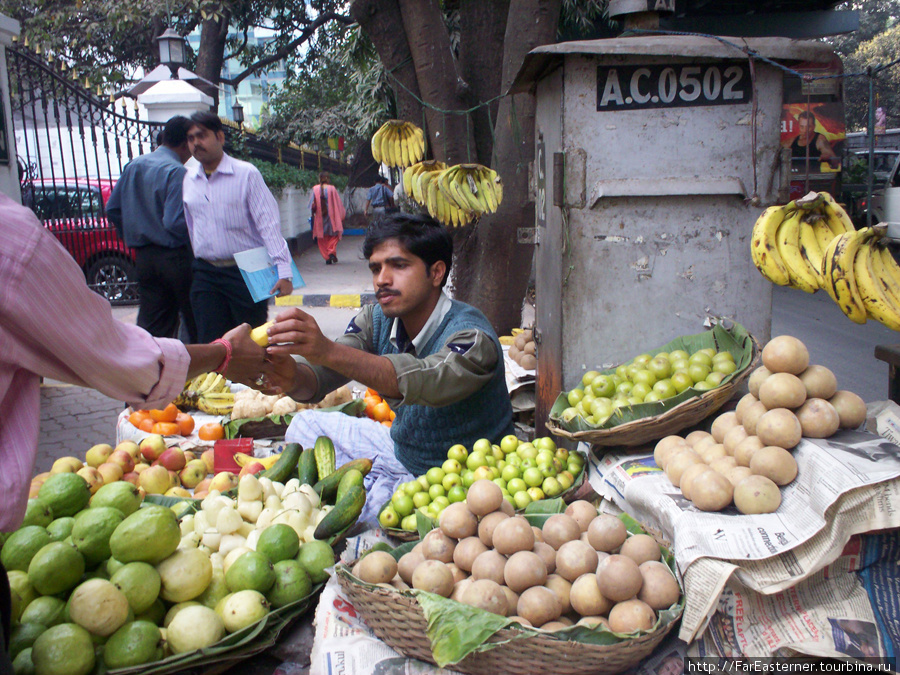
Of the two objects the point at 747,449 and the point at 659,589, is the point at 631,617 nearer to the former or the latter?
the point at 659,589

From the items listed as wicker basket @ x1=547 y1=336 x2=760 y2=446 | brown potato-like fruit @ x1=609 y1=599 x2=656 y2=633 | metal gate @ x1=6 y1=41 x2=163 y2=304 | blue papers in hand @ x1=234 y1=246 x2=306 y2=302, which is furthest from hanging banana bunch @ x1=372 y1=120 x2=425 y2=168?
metal gate @ x1=6 y1=41 x2=163 y2=304

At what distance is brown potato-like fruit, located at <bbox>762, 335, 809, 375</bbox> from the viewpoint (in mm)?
2350

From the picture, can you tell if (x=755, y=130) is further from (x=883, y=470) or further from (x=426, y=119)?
(x=426, y=119)

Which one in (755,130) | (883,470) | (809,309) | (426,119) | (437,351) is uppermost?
(426,119)

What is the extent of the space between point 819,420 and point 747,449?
234mm

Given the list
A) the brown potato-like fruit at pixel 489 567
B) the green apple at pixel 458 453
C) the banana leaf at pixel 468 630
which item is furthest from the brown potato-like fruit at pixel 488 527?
the green apple at pixel 458 453

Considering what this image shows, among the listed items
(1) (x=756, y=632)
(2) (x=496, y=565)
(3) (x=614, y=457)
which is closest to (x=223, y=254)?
(3) (x=614, y=457)

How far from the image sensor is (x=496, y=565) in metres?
1.99

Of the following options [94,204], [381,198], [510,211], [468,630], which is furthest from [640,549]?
[381,198]

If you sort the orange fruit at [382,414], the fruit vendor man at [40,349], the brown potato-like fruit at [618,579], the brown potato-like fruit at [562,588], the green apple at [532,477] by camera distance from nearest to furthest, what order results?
the fruit vendor man at [40,349]
the brown potato-like fruit at [618,579]
the brown potato-like fruit at [562,588]
the green apple at [532,477]
the orange fruit at [382,414]

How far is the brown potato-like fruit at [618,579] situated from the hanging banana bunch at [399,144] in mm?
4251

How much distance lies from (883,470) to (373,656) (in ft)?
4.94

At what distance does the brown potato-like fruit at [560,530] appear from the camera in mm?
2131

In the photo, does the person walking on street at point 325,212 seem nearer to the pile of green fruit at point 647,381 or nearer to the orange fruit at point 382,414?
the orange fruit at point 382,414
